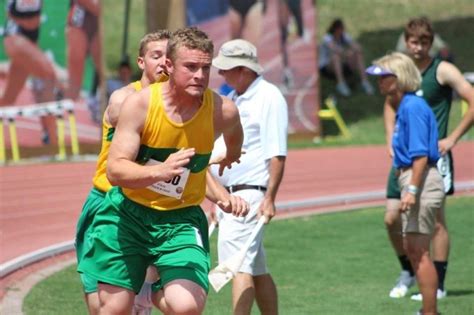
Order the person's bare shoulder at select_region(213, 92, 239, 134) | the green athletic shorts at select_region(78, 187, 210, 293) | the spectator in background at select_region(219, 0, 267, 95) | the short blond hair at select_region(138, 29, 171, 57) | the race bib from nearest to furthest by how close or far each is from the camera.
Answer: the race bib → the green athletic shorts at select_region(78, 187, 210, 293) → the person's bare shoulder at select_region(213, 92, 239, 134) → the short blond hair at select_region(138, 29, 171, 57) → the spectator in background at select_region(219, 0, 267, 95)

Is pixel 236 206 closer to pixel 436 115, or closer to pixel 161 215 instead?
pixel 161 215

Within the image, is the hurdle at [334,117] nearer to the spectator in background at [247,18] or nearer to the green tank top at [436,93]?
the spectator in background at [247,18]

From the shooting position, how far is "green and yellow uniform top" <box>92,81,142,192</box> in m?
7.37

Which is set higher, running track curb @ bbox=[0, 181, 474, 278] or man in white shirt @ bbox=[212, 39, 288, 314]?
man in white shirt @ bbox=[212, 39, 288, 314]

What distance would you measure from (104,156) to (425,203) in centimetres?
299

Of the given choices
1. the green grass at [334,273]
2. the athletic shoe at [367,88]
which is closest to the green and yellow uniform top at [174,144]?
the green grass at [334,273]

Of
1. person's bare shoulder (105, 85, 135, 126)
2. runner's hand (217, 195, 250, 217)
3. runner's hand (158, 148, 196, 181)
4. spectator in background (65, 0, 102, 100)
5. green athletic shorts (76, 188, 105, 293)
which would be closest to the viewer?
runner's hand (158, 148, 196, 181)

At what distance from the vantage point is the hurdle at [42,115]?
22.3 meters

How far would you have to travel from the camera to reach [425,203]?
9.50 metres

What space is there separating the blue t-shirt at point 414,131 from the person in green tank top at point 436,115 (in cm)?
98

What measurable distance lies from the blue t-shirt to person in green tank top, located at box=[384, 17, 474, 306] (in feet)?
3.23

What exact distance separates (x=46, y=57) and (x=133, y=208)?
16.2 meters

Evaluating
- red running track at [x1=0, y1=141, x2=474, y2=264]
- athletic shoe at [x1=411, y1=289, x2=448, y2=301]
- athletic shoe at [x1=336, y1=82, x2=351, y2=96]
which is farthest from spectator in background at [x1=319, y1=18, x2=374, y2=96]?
athletic shoe at [x1=411, y1=289, x2=448, y2=301]

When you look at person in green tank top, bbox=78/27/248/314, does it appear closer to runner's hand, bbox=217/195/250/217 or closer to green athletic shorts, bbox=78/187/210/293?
green athletic shorts, bbox=78/187/210/293
